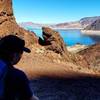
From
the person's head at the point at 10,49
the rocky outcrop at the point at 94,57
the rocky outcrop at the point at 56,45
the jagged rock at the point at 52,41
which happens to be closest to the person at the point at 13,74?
the person's head at the point at 10,49

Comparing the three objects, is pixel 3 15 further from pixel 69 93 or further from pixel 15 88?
pixel 15 88

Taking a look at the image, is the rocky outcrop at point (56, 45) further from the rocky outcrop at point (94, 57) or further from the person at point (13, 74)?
the person at point (13, 74)

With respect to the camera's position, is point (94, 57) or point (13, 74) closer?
point (13, 74)

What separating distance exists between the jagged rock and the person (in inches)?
813

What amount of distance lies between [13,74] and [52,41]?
21393 millimetres

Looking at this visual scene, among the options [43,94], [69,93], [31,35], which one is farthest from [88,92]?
[31,35]

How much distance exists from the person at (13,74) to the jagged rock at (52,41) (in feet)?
67.8

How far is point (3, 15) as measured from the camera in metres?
22.8

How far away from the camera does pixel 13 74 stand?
3.97 meters

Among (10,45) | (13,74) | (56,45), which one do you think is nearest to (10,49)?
(10,45)

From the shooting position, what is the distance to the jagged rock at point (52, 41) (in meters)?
24.9

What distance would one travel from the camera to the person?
3949mm

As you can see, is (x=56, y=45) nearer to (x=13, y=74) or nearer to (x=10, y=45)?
(x=10, y=45)

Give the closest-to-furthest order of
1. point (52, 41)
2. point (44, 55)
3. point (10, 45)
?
point (10, 45)
point (44, 55)
point (52, 41)
